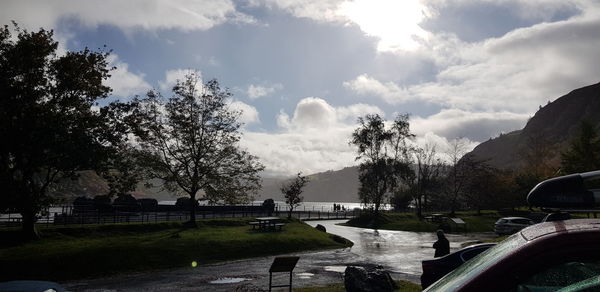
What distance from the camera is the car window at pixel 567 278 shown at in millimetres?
1729

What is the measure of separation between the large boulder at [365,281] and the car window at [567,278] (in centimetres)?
1158

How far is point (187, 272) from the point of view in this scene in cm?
2075

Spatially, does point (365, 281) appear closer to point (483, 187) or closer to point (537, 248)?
point (537, 248)

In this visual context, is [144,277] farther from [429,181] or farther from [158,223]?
[429,181]

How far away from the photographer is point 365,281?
514 inches

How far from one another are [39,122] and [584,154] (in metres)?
54.1

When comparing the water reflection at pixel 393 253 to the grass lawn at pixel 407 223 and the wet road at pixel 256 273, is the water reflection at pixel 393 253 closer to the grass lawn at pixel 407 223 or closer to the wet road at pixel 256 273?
the wet road at pixel 256 273

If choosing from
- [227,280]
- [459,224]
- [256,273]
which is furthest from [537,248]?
[459,224]

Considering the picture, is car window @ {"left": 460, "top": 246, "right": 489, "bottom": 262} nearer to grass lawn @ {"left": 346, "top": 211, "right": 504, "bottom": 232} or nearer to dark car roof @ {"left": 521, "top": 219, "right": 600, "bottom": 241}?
dark car roof @ {"left": 521, "top": 219, "right": 600, "bottom": 241}

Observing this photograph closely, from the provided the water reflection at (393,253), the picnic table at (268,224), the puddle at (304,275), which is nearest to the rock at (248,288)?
the puddle at (304,275)

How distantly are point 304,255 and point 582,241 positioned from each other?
25975 mm

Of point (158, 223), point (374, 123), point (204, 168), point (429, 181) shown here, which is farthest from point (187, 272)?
point (429, 181)

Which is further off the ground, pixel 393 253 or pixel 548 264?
pixel 548 264

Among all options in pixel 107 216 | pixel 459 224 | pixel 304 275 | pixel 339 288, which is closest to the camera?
pixel 339 288
